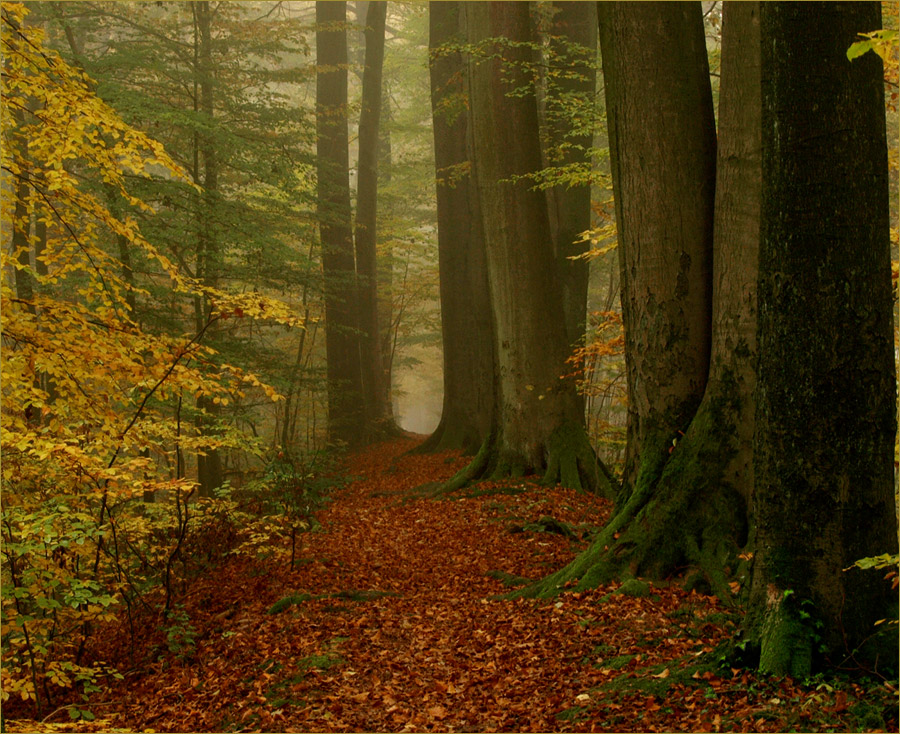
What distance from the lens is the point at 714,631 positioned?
4422 mm

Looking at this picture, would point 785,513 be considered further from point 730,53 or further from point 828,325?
point 730,53

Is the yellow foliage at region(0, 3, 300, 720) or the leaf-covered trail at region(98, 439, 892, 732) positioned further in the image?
the yellow foliage at region(0, 3, 300, 720)

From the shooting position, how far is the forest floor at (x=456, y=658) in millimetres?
3547

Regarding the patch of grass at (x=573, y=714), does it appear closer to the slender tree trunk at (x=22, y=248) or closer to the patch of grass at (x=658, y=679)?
the patch of grass at (x=658, y=679)

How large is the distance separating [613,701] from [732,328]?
9.54ft

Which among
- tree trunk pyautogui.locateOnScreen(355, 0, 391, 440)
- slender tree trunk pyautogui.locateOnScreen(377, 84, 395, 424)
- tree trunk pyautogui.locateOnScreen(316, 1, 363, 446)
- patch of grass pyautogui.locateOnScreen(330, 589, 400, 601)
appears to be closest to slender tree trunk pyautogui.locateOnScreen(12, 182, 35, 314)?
patch of grass pyautogui.locateOnScreen(330, 589, 400, 601)

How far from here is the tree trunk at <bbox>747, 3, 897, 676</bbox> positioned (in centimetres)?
319

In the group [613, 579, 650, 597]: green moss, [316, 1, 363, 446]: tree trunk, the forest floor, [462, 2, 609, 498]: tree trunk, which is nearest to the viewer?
the forest floor

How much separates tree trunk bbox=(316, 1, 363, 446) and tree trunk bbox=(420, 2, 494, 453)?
8.15 ft

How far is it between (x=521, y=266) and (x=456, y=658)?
5639 mm

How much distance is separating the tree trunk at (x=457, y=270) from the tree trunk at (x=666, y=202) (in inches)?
292

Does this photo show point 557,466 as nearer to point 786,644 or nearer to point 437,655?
point 437,655

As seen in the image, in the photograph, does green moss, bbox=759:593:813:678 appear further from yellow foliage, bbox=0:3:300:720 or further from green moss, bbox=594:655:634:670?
yellow foliage, bbox=0:3:300:720

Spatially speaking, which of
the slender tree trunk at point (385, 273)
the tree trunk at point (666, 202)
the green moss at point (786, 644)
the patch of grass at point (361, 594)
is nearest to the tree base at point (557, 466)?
the tree trunk at point (666, 202)
